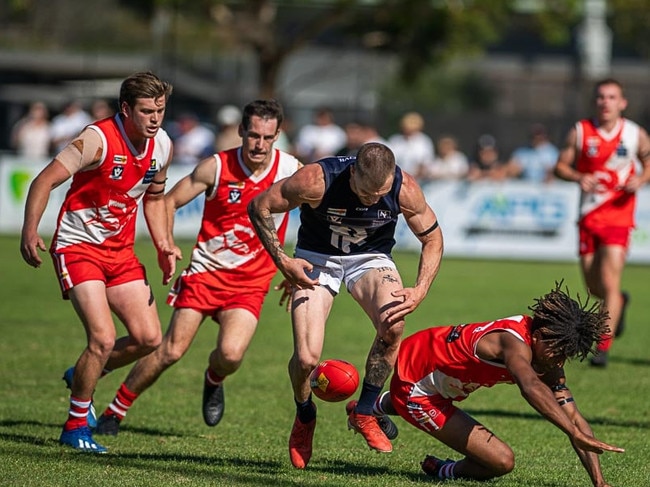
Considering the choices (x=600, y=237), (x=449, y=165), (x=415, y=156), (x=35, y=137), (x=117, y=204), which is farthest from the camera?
(x=35, y=137)

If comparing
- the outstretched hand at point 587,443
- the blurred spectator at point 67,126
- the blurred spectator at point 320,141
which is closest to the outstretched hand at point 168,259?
the outstretched hand at point 587,443

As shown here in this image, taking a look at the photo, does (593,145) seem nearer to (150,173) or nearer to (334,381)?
(150,173)

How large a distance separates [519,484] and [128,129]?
3.14 metres

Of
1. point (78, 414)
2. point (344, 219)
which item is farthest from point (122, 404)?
point (344, 219)

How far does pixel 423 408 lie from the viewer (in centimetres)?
639

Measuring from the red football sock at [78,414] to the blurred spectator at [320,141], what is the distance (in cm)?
1467

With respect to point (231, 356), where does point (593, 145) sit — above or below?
above

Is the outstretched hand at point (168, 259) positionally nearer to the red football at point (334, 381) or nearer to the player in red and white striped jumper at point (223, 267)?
the player in red and white striped jumper at point (223, 267)

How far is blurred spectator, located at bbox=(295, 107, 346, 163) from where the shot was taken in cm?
2184

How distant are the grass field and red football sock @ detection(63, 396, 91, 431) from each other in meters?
0.16

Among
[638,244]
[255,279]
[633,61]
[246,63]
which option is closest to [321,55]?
[246,63]

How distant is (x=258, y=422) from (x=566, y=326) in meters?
3.05

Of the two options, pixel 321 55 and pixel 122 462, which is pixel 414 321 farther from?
pixel 321 55

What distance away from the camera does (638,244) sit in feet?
68.7
